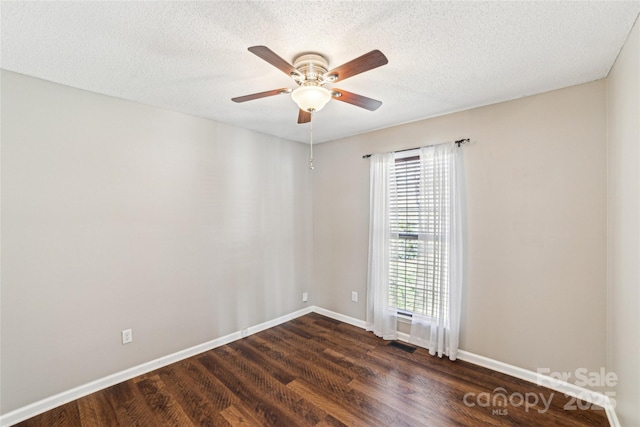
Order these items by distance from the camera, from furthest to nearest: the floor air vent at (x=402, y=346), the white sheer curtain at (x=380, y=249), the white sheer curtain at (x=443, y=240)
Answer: the white sheer curtain at (x=380, y=249) → the floor air vent at (x=402, y=346) → the white sheer curtain at (x=443, y=240)

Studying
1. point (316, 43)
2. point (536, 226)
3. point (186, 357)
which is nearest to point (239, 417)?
point (186, 357)

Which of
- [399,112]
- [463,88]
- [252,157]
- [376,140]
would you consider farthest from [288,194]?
[463,88]

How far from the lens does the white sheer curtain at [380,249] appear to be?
3.35 m

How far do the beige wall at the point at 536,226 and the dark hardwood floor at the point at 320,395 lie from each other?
0.40m

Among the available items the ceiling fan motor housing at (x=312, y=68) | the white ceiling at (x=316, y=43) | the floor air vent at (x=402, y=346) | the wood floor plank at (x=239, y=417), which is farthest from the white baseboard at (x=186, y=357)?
the ceiling fan motor housing at (x=312, y=68)

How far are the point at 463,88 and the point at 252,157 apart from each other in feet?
7.81

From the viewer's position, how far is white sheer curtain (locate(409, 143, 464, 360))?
2816 mm

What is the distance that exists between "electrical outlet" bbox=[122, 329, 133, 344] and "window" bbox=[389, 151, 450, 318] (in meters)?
2.67

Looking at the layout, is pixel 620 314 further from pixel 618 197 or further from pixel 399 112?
pixel 399 112

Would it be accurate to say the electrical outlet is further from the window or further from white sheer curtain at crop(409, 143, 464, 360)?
white sheer curtain at crop(409, 143, 464, 360)

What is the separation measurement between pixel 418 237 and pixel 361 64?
2.07 meters

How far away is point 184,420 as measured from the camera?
204 centimetres

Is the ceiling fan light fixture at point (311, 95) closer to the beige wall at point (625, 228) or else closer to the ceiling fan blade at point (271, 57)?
the ceiling fan blade at point (271, 57)

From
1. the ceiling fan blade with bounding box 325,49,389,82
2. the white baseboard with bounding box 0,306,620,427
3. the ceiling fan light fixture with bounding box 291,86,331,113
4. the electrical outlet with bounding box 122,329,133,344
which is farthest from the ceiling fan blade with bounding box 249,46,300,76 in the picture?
the white baseboard with bounding box 0,306,620,427
